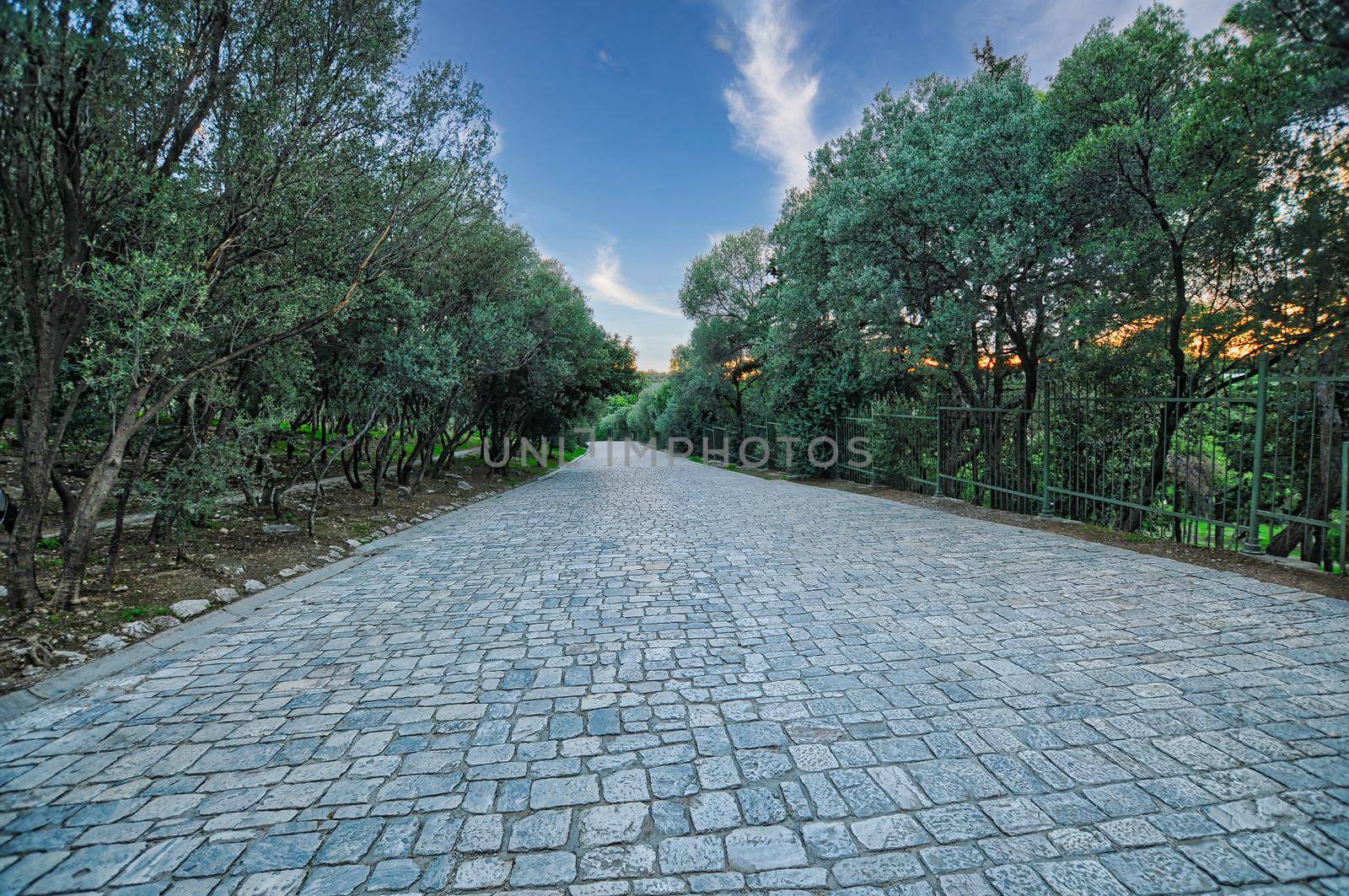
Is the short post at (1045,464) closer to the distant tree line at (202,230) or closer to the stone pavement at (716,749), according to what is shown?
the stone pavement at (716,749)

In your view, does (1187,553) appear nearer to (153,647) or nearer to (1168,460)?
(1168,460)

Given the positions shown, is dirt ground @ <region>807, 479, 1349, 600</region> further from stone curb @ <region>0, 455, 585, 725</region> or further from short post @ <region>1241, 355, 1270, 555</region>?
stone curb @ <region>0, 455, 585, 725</region>

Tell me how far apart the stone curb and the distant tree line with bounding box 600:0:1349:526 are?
9.08 meters

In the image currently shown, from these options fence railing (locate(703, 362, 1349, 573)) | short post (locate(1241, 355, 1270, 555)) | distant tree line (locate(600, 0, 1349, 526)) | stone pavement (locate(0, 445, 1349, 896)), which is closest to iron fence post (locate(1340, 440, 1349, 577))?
fence railing (locate(703, 362, 1349, 573))

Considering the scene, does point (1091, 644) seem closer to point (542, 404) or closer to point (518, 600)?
point (518, 600)

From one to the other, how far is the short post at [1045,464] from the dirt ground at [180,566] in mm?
10981

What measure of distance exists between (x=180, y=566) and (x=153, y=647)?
2275 millimetres

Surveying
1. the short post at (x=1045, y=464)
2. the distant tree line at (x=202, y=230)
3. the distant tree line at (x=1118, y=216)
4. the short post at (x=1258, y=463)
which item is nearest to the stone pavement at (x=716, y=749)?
the short post at (x=1258, y=463)

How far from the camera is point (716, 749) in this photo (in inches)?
112

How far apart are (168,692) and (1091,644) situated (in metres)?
6.36

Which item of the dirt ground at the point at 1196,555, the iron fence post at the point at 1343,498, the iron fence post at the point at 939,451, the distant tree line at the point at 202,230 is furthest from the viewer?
the iron fence post at the point at 939,451

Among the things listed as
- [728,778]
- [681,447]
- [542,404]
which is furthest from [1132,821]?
[681,447]

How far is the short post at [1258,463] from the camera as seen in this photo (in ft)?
20.0

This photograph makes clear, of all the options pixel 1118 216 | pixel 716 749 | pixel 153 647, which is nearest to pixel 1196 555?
pixel 1118 216
